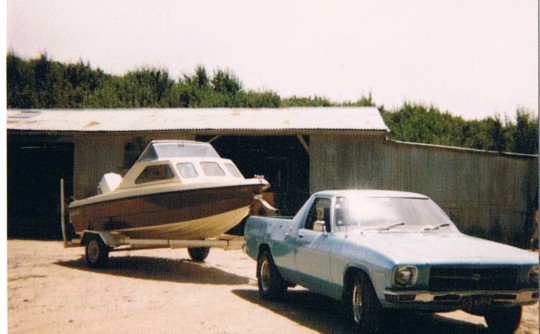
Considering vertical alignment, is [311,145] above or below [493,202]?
above

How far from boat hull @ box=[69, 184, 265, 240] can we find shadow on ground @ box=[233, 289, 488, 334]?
315cm

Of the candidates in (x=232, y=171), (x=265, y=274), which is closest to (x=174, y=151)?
(x=232, y=171)

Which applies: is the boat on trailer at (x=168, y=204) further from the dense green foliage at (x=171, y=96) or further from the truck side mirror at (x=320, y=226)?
the dense green foliage at (x=171, y=96)

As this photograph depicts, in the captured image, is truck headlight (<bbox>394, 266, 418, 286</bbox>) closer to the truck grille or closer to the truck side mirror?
the truck grille

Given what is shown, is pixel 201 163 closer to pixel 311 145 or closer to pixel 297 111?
pixel 311 145

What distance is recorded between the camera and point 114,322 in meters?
7.06

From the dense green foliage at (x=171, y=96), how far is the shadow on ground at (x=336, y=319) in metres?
25.9

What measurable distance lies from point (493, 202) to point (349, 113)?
5.26m

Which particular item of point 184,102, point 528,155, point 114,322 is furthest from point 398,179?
point 184,102

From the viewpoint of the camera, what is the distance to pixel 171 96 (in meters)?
42.4

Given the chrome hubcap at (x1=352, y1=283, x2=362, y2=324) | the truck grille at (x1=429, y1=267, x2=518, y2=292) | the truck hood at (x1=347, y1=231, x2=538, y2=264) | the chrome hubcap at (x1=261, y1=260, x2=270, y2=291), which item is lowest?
the chrome hubcap at (x1=261, y1=260, x2=270, y2=291)

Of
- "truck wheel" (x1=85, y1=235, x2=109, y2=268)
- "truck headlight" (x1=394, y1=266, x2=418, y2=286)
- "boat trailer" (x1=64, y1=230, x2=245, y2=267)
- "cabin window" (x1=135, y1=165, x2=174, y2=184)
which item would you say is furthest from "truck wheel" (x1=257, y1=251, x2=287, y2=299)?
"truck wheel" (x1=85, y1=235, x2=109, y2=268)

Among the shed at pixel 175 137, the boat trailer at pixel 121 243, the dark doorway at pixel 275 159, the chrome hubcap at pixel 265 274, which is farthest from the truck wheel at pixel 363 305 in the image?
the dark doorway at pixel 275 159

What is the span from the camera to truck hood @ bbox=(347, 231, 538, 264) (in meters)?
5.83
